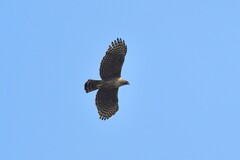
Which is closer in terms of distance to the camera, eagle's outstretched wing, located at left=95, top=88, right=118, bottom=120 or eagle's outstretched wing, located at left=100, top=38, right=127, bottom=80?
eagle's outstretched wing, located at left=100, top=38, right=127, bottom=80

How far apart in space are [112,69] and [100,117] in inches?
99.6

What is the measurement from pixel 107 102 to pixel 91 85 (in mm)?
1739

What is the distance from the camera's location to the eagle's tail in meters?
33.7

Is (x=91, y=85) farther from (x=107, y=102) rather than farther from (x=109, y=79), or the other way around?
(x=107, y=102)

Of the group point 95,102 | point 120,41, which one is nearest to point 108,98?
point 95,102

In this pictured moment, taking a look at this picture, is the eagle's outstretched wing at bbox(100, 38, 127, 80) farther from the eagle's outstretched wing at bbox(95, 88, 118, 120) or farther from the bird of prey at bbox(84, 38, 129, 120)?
the eagle's outstretched wing at bbox(95, 88, 118, 120)

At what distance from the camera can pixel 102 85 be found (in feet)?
112

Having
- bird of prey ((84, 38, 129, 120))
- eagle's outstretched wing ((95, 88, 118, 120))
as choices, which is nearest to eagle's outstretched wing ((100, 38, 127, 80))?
bird of prey ((84, 38, 129, 120))

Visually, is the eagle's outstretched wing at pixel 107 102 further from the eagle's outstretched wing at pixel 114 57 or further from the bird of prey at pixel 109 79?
the eagle's outstretched wing at pixel 114 57

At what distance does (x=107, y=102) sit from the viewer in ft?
115

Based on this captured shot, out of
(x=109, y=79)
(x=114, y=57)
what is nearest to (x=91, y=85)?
(x=109, y=79)

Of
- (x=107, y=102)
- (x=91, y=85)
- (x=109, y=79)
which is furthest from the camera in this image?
(x=107, y=102)

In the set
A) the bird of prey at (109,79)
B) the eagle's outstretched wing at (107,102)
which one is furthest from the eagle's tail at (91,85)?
the eagle's outstretched wing at (107,102)

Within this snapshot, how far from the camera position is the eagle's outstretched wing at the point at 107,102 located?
115 ft
